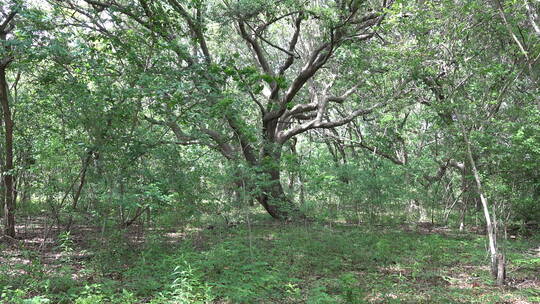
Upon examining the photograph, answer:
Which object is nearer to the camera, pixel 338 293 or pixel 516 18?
pixel 338 293

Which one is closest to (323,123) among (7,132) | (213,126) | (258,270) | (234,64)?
(234,64)

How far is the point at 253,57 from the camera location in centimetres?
1312

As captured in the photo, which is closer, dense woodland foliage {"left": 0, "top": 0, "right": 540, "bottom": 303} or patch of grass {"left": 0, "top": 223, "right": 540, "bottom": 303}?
patch of grass {"left": 0, "top": 223, "right": 540, "bottom": 303}

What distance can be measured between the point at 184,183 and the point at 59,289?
2559 millimetres

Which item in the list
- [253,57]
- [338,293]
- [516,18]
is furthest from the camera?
[253,57]

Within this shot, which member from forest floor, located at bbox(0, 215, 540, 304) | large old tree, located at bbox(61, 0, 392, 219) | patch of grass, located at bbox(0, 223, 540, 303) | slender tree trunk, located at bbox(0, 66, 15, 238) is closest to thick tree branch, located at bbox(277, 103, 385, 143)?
large old tree, located at bbox(61, 0, 392, 219)

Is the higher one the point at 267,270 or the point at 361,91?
the point at 361,91

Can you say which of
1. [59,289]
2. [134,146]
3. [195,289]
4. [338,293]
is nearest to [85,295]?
[59,289]

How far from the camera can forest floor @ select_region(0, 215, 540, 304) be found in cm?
473

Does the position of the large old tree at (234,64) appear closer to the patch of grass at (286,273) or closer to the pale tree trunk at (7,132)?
the pale tree trunk at (7,132)

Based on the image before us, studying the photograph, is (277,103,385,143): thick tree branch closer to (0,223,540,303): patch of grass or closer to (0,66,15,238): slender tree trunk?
(0,223,540,303): patch of grass

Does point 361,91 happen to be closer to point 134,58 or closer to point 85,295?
point 134,58

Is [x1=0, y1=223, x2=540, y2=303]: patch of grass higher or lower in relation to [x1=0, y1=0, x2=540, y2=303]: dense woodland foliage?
lower

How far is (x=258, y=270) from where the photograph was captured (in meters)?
5.65
